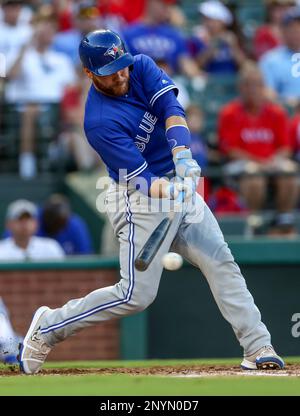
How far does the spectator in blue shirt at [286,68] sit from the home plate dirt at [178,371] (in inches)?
218

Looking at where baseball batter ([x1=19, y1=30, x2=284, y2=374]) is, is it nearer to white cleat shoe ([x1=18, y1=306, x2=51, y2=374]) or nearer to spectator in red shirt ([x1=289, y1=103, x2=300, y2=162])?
white cleat shoe ([x1=18, y1=306, x2=51, y2=374])

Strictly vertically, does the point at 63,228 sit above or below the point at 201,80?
below

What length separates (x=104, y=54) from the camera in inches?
234

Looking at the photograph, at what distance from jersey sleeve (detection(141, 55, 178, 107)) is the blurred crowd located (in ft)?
13.3

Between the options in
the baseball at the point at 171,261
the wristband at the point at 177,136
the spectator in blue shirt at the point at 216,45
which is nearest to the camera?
the baseball at the point at 171,261

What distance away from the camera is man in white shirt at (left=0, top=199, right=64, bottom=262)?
9859 mm

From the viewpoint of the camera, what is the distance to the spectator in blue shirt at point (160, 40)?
1186cm

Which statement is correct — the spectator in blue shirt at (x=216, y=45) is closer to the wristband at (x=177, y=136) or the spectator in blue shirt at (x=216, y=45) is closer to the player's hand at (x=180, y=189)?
the wristband at (x=177, y=136)

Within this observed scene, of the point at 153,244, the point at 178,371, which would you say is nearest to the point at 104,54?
the point at 153,244

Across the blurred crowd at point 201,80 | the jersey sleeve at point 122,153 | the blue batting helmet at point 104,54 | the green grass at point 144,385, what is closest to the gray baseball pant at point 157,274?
the jersey sleeve at point 122,153

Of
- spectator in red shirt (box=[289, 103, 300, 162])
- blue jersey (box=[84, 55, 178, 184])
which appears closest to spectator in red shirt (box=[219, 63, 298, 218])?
spectator in red shirt (box=[289, 103, 300, 162])

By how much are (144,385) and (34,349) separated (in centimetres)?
121

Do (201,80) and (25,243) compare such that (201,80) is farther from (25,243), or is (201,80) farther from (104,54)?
(104,54)

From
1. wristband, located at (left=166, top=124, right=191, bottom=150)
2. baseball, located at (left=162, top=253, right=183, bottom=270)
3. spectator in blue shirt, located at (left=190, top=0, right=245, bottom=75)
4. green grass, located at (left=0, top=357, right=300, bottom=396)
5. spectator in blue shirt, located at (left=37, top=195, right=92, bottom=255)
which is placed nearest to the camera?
green grass, located at (left=0, top=357, right=300, bottom=396)
